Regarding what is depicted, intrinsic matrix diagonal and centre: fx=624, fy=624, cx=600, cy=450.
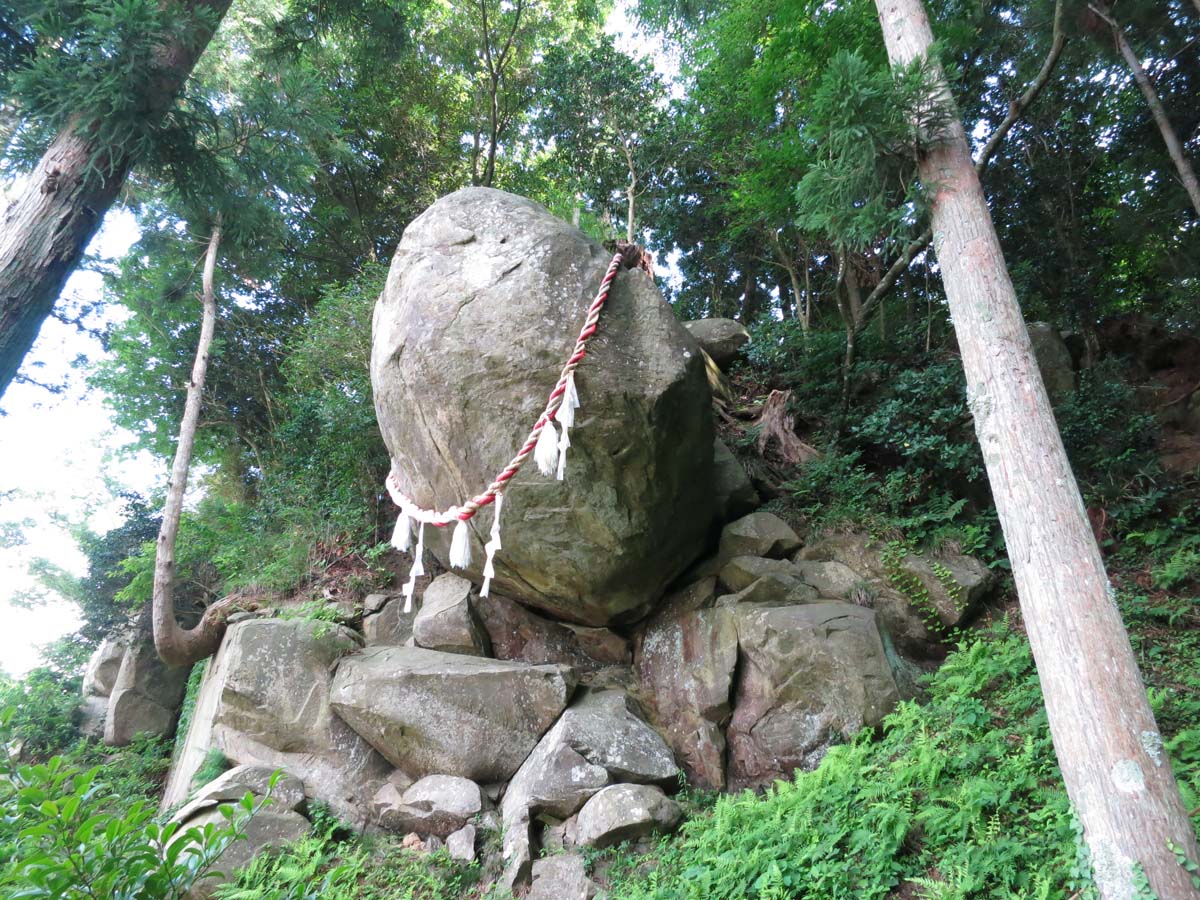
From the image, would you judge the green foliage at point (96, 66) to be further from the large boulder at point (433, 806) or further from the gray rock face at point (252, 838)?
the large boulder at point (433, 806)

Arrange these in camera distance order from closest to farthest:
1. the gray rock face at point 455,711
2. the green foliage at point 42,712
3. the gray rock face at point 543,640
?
the gray rock face at point 455,711, the gray rock face at point 543,640, the green foliage at point 42,712

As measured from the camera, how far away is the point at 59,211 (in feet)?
11.0

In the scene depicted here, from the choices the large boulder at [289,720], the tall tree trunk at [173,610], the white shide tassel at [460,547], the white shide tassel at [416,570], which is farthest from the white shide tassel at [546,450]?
the tall tree trunk at [173,610]

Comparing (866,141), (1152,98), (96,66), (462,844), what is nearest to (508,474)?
(462,844)

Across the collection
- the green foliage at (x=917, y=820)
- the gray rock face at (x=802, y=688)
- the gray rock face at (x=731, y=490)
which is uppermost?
the gray rock face at (x=731, y=490)

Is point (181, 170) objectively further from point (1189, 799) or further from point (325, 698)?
point (1189, 799)

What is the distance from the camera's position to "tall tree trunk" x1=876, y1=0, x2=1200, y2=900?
2.29m

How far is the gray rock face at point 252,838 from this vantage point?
3.71 m

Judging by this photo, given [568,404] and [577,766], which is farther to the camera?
[577,766]

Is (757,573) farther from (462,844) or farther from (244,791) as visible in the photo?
(244,791)

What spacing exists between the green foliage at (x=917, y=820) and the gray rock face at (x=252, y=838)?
223cm

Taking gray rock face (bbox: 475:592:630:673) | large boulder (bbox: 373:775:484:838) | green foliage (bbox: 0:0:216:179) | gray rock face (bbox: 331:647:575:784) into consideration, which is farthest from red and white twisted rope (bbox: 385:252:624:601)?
green foliage (bbox: 0:0:216:179)

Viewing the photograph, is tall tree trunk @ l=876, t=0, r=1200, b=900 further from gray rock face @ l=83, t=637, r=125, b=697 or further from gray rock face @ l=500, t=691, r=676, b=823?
gray rock face @ l=83, t=637, r=125, b=697

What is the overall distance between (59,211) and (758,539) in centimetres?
516
